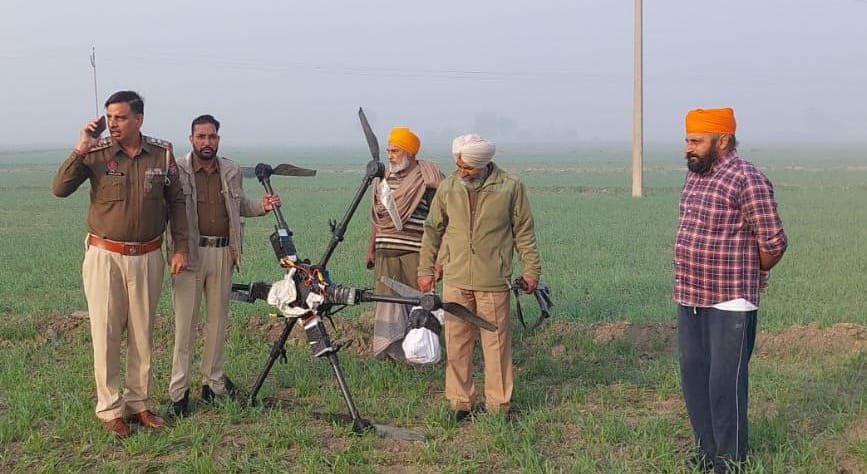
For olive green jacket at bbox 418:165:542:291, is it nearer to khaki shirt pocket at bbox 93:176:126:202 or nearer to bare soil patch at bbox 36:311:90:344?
khaki shirt pocket at bbox 93:176:126:202

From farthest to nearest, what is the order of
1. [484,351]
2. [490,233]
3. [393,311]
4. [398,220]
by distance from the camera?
[393,311]
[398,220]
[484,351]
[490,233]

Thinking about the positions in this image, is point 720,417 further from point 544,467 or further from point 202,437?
point 202,437

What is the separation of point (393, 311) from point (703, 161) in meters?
3.06

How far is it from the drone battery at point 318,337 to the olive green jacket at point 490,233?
0.87 meters

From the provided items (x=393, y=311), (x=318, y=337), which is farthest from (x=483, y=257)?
(x=393, y=311)

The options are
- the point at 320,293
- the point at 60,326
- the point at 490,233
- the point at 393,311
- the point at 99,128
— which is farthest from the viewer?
the point at 60,326

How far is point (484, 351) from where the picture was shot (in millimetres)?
5613

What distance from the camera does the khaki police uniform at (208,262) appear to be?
18.5ft

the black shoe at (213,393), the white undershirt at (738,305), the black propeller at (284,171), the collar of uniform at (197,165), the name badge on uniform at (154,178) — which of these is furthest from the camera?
the black shoe at (213,393)

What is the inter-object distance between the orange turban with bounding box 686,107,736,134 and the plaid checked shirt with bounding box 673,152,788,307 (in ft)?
0.47

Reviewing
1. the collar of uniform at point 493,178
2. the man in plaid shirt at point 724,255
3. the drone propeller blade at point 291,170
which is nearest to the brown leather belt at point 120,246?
the drone propeller blade at point 291,170

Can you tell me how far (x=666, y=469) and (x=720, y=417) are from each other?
414 millimetres

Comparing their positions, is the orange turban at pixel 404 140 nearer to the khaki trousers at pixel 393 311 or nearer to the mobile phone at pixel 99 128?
the khaki trousers at pixel 393 311

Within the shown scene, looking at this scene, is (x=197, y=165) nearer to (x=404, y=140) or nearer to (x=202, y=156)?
(x=202, y=156)
